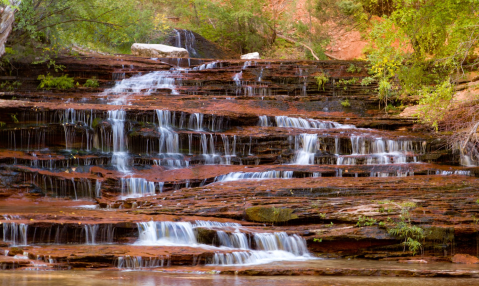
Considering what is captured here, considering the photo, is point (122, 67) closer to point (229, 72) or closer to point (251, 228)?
point (229, 72)

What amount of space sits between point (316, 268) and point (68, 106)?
38.8 ft

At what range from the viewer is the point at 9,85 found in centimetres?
2123

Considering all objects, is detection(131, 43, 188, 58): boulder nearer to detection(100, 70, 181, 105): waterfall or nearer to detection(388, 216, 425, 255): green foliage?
detection(100, 70, 181, 105): waterfall

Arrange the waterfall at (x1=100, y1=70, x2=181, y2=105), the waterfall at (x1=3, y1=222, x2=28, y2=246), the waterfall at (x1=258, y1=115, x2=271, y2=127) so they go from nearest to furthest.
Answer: the waterfall at (x1=3, y1=222, x2=28, y2=246)
the waterfall at (x1=258, y1=115, x2=271, y2=127)
the waterfall at (x1=100, y1=70, x2=181, y2=105)

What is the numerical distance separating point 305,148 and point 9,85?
1358cm

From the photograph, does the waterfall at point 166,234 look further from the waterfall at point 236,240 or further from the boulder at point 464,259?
the boulder at point 464,259

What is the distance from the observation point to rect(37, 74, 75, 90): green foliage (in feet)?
70.7

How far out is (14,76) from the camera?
21.8m

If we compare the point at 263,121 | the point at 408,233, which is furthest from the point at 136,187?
the point at 408,233

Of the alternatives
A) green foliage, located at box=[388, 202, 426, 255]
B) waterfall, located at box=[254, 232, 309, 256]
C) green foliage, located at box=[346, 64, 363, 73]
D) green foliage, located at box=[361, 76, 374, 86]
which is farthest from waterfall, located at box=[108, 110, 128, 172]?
green foliage, located at box=[346, 64, 363, 73]

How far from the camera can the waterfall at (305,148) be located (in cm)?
1614

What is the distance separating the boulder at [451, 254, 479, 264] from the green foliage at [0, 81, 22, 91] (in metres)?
18.8

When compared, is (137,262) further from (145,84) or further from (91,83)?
(91,83)

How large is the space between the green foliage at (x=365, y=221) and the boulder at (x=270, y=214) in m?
1.38
